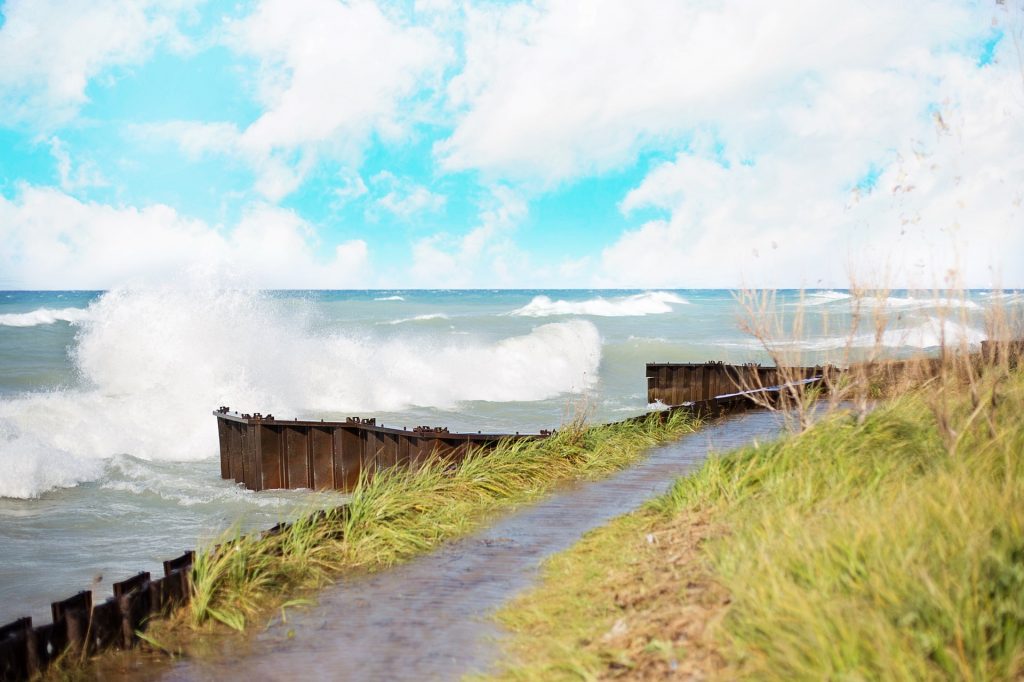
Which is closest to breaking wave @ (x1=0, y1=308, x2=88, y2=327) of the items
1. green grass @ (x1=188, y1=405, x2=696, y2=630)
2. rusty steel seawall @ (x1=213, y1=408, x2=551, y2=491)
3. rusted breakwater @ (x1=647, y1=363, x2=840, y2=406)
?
rusted breakwater @ (x1=647, y1=363, x2=840, y2=406)

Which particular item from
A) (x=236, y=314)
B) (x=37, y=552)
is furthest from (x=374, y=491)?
(x=236, y=314)

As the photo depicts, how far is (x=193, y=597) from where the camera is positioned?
6156mm

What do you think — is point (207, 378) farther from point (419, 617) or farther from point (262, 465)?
point (419, 617)

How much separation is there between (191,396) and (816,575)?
1890 centimetres

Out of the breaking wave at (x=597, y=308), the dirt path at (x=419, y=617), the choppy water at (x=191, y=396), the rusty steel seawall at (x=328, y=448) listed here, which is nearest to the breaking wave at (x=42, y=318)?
the choppy water at (x=191, y=396)

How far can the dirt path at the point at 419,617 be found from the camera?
5.27 meters

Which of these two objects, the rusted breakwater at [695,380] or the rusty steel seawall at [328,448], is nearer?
the rusty steel seawall at [328,448]

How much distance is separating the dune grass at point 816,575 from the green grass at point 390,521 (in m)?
1.66

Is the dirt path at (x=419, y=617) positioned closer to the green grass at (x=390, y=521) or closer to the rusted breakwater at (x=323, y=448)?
the green grass at (x=390, y=521)

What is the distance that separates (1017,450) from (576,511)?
424 cm

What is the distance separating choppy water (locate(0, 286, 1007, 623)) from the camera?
10305mm

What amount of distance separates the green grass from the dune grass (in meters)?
1.66

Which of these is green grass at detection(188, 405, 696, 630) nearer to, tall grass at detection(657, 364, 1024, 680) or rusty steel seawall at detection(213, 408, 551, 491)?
rusty steel seawall at detection(213, 408, 551, 491)

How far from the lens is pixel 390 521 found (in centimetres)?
813
